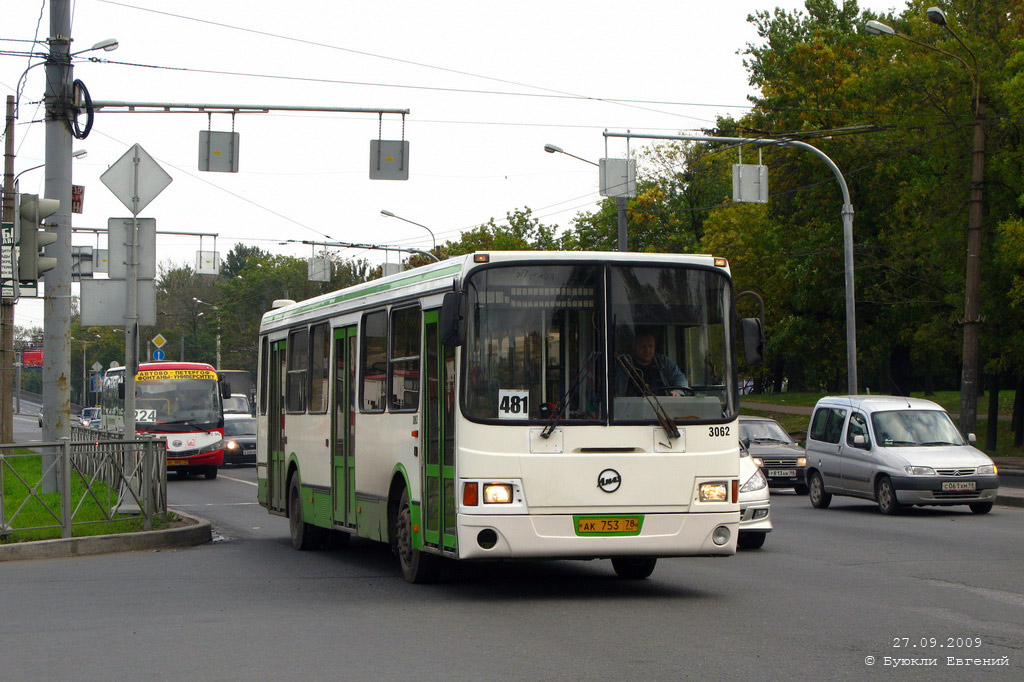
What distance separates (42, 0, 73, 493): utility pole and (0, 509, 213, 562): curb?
126 inches

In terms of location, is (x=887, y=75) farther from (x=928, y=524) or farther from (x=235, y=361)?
(x=235, y=361)

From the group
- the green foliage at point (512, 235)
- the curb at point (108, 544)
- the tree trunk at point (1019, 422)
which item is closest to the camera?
the curb at point (108, 544)

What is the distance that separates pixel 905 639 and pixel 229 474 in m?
31.3

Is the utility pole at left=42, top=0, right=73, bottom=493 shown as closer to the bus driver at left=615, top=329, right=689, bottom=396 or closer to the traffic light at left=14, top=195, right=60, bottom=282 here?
the traffic light at left=14, top=195, right=60, bottom=282

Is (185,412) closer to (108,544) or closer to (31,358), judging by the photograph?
(108,544)

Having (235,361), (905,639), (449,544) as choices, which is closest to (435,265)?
(449,544)

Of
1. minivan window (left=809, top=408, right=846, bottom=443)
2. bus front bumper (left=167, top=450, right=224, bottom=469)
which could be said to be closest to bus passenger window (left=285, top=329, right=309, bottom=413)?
minivan window (left=809, top=408, right=846, bottom=443)

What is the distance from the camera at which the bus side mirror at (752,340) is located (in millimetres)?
10948

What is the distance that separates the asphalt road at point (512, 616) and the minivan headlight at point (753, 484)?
2.33ft

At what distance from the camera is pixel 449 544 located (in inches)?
426

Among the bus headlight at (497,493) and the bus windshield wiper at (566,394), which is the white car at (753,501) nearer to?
the bus windshield wiper at (566,394)

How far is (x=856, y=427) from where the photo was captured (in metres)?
22.5

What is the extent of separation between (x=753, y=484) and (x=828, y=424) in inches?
344


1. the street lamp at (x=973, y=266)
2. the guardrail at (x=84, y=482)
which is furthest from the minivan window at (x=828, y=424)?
the guardrail at (x=84, y=482)
